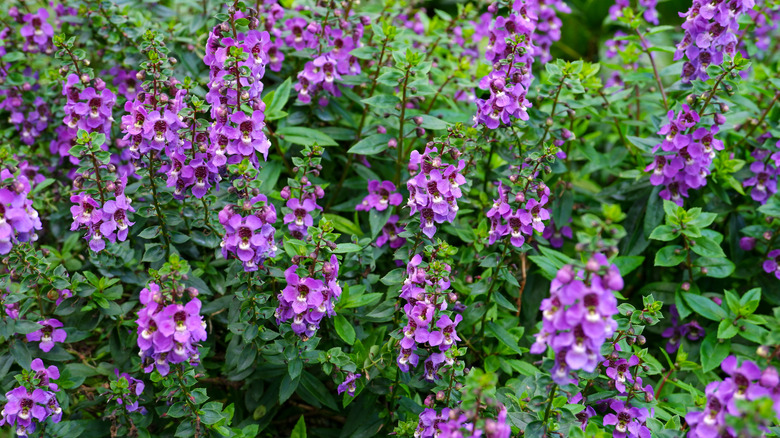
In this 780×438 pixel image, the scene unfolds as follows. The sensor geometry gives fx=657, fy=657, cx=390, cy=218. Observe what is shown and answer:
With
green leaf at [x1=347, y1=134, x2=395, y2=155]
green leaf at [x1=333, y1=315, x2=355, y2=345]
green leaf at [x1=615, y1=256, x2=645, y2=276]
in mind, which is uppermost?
green leaf at [x1=347, y1=134, x2=395, y2=155]

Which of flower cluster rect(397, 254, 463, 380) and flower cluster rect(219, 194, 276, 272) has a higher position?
flower cluster rect(219, 194, 276, 272)

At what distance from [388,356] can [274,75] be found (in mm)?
2062

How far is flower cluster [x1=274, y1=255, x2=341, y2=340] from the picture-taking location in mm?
2619

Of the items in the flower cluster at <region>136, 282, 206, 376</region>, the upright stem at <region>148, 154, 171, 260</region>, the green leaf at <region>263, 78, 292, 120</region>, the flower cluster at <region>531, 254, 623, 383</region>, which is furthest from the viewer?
the green leaf at <region>263, 78, 292, 120</region>

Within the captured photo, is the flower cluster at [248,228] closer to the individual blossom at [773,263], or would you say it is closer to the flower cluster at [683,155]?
the flower cluster at [683,155]

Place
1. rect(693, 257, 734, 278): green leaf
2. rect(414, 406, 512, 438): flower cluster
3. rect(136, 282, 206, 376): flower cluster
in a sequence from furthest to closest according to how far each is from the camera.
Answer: rect(693, 257, 734, 278): green leaf, rect(136, 282, 206, 376): flower cluster, rect(414, 406, 512, 438): flower cluster

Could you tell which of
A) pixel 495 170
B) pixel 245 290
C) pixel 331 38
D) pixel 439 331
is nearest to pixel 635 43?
pixel 495 170

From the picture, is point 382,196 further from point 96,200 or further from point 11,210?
point 11,210

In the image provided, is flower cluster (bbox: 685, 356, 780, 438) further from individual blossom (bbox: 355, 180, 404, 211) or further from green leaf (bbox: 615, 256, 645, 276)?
individual blossom (bbox: 355, 180, 404, 211)

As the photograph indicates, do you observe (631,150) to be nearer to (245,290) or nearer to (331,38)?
(331,38)

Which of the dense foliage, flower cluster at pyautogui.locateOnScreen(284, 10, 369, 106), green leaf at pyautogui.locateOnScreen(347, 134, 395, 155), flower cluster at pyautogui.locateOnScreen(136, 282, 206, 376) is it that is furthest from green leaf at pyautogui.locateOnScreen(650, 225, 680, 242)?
flower cluster at pyautogui.locateOnScreen(136, 282, 206, 376)

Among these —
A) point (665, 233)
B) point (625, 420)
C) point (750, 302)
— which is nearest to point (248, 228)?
point (625, 420)

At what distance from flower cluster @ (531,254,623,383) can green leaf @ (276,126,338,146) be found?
6.29 ft

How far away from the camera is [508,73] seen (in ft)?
10.1
